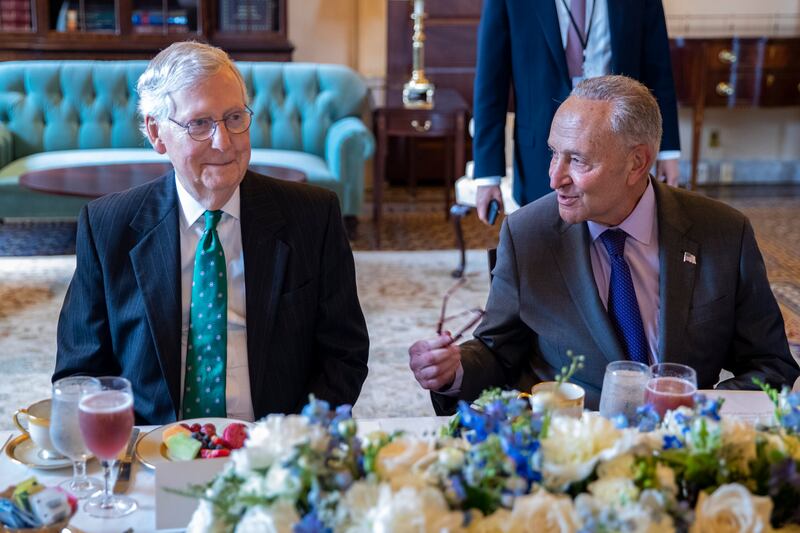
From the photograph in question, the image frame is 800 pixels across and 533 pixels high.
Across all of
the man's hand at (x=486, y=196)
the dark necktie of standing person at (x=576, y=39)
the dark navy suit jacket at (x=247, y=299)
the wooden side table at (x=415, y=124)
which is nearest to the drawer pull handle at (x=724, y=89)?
the wooden side table at (x=415, y=124)

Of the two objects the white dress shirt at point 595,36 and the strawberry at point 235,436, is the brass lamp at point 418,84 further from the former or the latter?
the strawberry at point 235,436

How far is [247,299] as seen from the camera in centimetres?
195

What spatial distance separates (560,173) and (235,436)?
0.90 m

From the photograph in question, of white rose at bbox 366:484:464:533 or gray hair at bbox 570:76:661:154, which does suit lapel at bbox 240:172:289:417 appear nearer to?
gray hair at bbox 570:76:661:154

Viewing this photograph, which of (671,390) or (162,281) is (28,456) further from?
(671,390)

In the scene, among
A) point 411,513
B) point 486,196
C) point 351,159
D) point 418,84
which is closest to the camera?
point 411,513

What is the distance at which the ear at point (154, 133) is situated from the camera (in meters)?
1.95

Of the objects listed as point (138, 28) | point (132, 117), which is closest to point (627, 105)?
point (132, 117)

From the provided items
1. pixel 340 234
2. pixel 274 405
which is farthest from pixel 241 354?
pixel 340 234

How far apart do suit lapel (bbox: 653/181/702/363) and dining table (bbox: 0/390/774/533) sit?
0.81 ft

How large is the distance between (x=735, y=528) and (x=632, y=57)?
83.0 inches

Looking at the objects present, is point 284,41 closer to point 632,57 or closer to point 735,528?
point 632,57

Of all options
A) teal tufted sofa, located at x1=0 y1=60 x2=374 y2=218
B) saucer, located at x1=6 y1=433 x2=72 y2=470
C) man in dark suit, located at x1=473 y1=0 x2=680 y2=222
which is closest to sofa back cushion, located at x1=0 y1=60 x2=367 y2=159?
teal tufted sofa, located at x1=0 y1=60 x2=374 y2=218

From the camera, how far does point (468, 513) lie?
99cm
